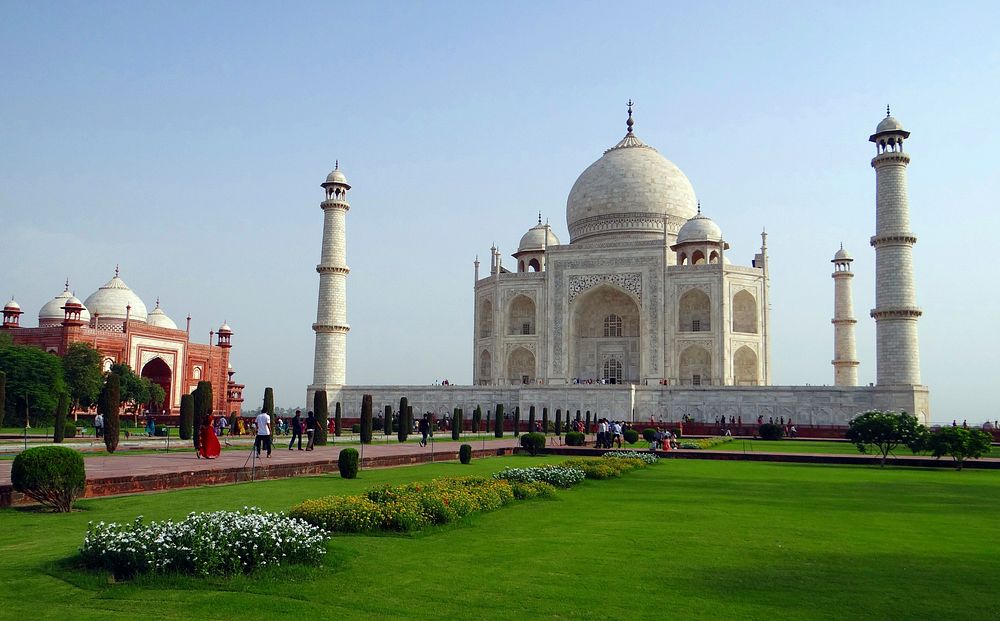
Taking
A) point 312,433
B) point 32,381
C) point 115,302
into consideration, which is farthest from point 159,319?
point 312,433

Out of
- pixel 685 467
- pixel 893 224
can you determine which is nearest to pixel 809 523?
pixel 685 467

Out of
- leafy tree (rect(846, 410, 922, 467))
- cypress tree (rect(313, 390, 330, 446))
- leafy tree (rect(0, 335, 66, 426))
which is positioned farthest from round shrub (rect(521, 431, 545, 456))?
leafy tree (rect(0, 335, 66, 426))

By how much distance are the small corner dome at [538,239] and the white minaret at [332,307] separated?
923cm

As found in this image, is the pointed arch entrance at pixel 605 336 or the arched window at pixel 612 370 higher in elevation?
the pointed arch entrance at pixel 605 336

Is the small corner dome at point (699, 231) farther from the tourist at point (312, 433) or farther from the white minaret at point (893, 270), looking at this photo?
the tourist at point (312, 433)

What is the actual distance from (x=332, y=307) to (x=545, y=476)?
2191 cm

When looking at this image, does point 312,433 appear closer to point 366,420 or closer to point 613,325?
point 366,420

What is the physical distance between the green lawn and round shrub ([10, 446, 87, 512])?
19cm

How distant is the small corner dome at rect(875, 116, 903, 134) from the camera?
27469mm

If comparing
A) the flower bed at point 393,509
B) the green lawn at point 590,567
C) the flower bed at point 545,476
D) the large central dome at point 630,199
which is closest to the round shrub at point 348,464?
the green lawn at point 590,567

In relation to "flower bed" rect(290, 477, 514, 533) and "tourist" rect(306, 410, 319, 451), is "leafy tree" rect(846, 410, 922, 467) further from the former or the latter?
"tourist" rect(306, 410, 319, 451)

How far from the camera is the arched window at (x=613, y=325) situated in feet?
116

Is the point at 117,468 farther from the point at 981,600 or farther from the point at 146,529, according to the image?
the point at 981,600

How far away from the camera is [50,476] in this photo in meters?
7.27
